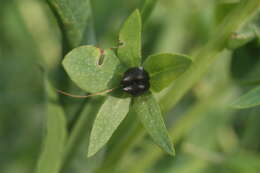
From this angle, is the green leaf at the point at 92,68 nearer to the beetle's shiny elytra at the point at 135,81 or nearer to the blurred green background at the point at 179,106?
the beetle's shiny elytra at the point at 135,81

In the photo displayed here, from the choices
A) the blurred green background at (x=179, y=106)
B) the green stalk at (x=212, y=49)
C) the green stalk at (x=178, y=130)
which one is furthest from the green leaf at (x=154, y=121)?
the blurred green background at (x=179, y=106)

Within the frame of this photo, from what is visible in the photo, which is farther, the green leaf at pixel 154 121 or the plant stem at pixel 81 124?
the plant stem at pixel 81 124

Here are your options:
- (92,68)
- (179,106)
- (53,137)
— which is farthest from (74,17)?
(179,106)

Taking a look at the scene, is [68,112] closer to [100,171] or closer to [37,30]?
[100,171]

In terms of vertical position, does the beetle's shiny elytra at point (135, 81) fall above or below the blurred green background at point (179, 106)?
above

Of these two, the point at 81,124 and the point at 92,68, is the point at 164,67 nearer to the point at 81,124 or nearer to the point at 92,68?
the point at 92,68

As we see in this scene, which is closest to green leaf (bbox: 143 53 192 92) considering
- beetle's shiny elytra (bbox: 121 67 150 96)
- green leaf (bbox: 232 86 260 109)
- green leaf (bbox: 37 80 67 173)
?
beetle's shiny elytra (bbox: 121 67 150 96)

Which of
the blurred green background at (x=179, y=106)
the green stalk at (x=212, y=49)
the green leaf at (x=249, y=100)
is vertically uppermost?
the green stalk at (x=212, y=49)
